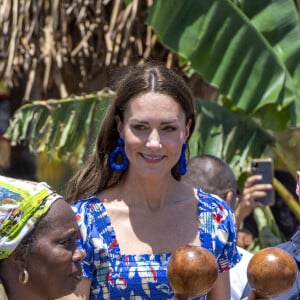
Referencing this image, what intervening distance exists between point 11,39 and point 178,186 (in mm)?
5064

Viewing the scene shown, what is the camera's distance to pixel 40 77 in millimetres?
9148

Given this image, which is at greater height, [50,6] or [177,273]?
[50,6]

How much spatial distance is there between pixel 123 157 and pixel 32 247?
1036mm

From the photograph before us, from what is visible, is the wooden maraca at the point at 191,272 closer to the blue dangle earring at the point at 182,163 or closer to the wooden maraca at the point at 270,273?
the wooden maraca at the point at 270,273

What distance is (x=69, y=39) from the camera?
8.96 m

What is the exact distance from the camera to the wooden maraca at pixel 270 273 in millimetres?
2914

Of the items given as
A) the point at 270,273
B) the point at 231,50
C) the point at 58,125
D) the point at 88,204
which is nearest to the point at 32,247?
the point at 270,273

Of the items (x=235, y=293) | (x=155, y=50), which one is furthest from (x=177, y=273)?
(x=155, y=50)

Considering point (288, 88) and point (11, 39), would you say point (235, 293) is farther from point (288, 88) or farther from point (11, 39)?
point (11, 39)

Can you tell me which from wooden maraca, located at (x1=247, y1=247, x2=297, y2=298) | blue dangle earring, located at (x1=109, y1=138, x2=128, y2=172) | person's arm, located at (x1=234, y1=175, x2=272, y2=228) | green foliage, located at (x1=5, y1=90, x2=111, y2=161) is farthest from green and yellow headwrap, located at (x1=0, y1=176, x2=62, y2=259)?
green foliage, located at (x1=5, y1=90, x2=111, y2=161)

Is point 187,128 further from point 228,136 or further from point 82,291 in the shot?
point 228,136

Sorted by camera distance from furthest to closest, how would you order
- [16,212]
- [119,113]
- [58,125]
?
[58,125]
[119,113]
[16,212]

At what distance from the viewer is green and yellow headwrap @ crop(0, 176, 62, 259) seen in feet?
10.2

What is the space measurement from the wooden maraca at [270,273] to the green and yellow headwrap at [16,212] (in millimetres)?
663
